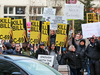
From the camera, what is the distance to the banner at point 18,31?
1273 cm

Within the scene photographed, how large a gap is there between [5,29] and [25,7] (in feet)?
61.9

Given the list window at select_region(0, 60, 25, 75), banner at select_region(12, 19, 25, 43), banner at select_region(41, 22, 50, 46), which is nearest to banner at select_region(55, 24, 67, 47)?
banner at select_region(41, 22, 50, 46)

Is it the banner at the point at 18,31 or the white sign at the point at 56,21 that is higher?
the white sign at the point at 56,21

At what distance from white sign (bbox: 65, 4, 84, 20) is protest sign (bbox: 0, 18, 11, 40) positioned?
321cm

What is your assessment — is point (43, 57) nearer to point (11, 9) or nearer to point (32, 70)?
point (32, 70)

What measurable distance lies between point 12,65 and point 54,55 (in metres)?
4.82

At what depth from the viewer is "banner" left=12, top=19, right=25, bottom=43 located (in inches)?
501

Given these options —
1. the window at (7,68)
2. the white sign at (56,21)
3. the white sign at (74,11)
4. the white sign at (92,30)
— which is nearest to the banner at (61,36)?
the white sign at (92,30)

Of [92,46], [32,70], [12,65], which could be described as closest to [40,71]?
[32,70]

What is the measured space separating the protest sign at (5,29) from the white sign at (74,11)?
10.5ft

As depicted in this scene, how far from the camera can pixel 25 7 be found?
103ft

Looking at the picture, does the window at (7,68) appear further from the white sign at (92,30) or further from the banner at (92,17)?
the banner at (92,17)

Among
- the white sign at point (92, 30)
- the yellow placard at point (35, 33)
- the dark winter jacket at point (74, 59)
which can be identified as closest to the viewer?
the dark winter jacket at point (74, 59)

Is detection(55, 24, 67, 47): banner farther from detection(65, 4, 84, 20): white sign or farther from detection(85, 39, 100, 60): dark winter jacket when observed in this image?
detection(85, 39, 100, 60): dark winter jacket
